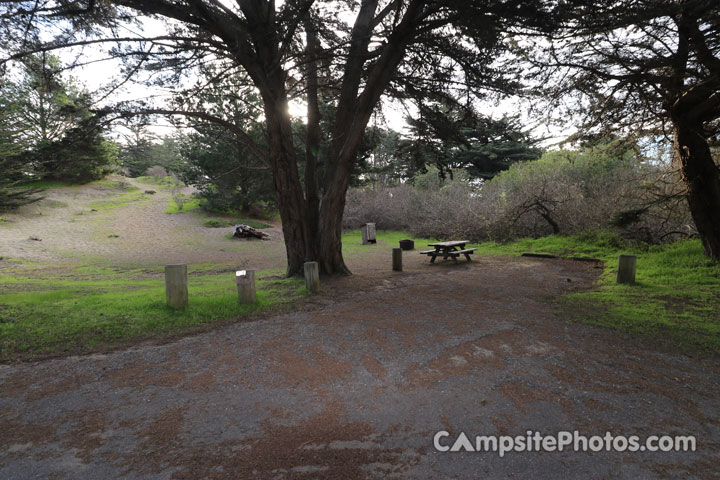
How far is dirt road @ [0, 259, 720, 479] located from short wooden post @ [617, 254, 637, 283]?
3648 millimetres

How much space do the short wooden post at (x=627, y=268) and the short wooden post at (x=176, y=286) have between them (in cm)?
873

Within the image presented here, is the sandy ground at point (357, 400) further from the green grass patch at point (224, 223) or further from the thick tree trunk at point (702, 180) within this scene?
the green grass patch at point (224, 223)

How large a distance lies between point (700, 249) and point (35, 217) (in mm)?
Result: 29774

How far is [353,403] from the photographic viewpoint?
303 centimetres

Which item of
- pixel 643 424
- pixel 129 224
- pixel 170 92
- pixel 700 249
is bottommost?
pixel 643 424

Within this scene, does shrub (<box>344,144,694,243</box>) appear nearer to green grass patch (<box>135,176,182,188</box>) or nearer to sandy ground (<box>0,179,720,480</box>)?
sandy ground (<box>0,179,720,480</box>)

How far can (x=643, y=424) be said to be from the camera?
265 centimetres

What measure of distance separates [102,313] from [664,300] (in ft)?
31.5

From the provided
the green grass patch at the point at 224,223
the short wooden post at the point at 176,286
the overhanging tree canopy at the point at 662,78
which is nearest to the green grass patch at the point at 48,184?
the green grass patch at the point at 224,223

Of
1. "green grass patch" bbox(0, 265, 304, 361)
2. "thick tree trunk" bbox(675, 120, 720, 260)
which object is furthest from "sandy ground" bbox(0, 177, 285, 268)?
"thick tree trunk" bbox(675, 120, 720, 260)

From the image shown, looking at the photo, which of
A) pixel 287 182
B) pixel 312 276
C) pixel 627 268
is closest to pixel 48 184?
pixel 287 182

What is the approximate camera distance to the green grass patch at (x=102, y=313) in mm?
4605

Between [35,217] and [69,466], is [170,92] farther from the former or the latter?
[35,217]

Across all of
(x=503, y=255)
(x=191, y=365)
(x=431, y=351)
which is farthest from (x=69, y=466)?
(x=503, y=255)
